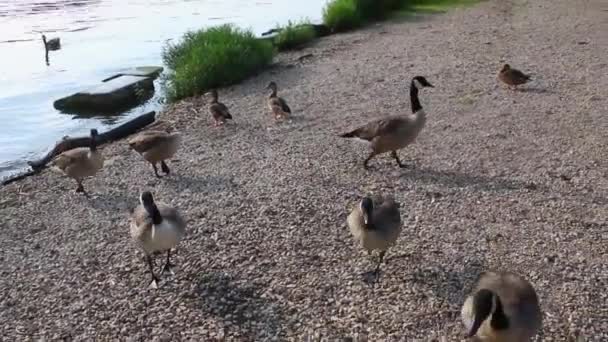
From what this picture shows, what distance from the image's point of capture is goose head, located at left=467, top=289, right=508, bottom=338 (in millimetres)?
4910

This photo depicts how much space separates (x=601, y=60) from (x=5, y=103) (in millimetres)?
14478

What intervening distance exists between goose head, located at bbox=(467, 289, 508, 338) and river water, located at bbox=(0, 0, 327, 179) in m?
10.4

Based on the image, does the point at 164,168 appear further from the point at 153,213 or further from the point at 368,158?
the point at 153,213

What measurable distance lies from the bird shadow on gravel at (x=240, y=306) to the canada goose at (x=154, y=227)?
538mm

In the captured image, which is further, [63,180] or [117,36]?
[117,36]

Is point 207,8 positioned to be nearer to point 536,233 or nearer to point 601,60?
point 601,60

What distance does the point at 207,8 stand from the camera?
32938mm

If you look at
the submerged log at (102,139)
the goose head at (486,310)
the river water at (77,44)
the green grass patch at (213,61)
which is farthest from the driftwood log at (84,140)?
the goose head at (486,310)

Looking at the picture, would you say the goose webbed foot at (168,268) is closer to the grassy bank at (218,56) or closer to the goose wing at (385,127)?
the goose wing at (385,127)

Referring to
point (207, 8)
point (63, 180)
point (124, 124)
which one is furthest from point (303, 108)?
point (207, 8)

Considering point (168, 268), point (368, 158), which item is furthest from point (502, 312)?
point (368, 158)

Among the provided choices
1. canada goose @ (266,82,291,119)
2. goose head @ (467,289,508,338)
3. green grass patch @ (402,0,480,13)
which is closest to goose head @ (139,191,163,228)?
goose head @ (467,289,508,338)

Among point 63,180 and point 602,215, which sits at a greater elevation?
point 602,215

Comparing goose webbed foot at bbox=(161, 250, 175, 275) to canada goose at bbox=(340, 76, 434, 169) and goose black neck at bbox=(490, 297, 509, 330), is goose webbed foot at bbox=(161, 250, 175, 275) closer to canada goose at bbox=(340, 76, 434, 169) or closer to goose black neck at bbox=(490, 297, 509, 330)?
goose black neck at bbox=(490, 297, 509, 330)
